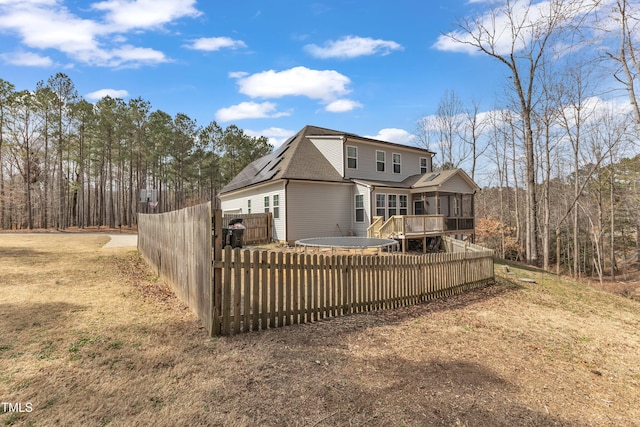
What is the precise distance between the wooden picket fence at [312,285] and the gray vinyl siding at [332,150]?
471 inches

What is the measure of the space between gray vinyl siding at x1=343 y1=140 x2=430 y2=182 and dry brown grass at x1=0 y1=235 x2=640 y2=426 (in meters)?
13.7

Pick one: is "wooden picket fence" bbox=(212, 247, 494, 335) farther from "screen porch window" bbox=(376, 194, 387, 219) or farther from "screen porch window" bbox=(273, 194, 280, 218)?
"screen porch window" bbox=(273, 194, 280, 218)

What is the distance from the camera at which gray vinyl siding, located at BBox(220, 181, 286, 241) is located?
16.2 metres

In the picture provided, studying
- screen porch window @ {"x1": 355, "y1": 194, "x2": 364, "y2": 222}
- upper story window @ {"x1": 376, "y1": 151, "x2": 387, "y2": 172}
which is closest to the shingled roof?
screen porch window @ {"x1": 355, "y1": 194, "x2": 364, "y2": 222}

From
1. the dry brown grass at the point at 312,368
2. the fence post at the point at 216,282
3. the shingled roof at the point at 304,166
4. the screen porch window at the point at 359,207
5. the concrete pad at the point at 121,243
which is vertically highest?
the shingled roof at the point at 304,166

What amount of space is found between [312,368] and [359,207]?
14559mm

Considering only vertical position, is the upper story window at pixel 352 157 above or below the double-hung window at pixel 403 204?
above

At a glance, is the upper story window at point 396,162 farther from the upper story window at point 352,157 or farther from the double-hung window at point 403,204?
the upper story window at point 352,157

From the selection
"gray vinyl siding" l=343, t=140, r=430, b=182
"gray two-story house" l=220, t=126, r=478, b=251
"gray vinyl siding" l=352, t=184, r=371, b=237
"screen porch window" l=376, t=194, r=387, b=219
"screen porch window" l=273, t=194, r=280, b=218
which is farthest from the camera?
"gray vinyl siding" l=343, t=140, r=430, b=182

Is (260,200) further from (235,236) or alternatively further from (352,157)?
(352,157)

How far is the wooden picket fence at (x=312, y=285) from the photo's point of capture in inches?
164

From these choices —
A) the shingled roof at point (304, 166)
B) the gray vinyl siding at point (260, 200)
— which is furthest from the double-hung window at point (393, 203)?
the gray vinyl siding at point (260, 200)

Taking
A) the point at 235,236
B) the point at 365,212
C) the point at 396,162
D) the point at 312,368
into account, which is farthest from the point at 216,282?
the point at 396,162

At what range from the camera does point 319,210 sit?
16.9 m
